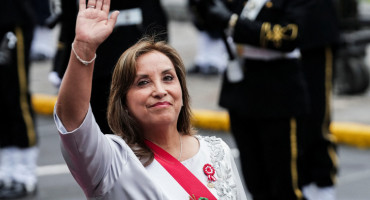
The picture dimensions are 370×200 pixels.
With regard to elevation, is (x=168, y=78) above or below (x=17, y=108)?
above

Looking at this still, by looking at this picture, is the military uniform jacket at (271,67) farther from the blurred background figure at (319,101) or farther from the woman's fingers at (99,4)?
the woman's fingers at (99,4)

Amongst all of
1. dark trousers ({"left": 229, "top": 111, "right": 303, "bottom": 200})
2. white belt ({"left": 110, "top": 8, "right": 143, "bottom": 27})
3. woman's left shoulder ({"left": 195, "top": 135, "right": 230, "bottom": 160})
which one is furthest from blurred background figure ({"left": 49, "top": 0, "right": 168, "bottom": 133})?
woman's left shoulder ({"left": 195, "top": 135, "right": 230, "bottom": 160})

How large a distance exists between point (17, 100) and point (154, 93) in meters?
3.81

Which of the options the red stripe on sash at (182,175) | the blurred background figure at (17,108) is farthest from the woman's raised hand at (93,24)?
the blurred background figure at (17,108)

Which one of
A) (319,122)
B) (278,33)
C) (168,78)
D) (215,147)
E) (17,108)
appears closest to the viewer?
(168,78)

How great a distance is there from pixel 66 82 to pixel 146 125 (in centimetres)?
38

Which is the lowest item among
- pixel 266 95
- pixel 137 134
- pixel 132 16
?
pixel 266 95

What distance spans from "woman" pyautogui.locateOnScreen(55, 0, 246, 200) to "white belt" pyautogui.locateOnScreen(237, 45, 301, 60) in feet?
6.24

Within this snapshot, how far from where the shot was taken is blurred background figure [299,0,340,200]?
5.48 m

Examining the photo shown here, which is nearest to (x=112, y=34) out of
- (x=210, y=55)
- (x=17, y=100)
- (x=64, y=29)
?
(x=64, y=29)

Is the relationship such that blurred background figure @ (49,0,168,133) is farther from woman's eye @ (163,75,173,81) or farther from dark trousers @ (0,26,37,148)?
dark trousers @ (0,26,37,148)

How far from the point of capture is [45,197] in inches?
252

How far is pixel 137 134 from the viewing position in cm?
261

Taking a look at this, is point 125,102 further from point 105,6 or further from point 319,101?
point 319,101
